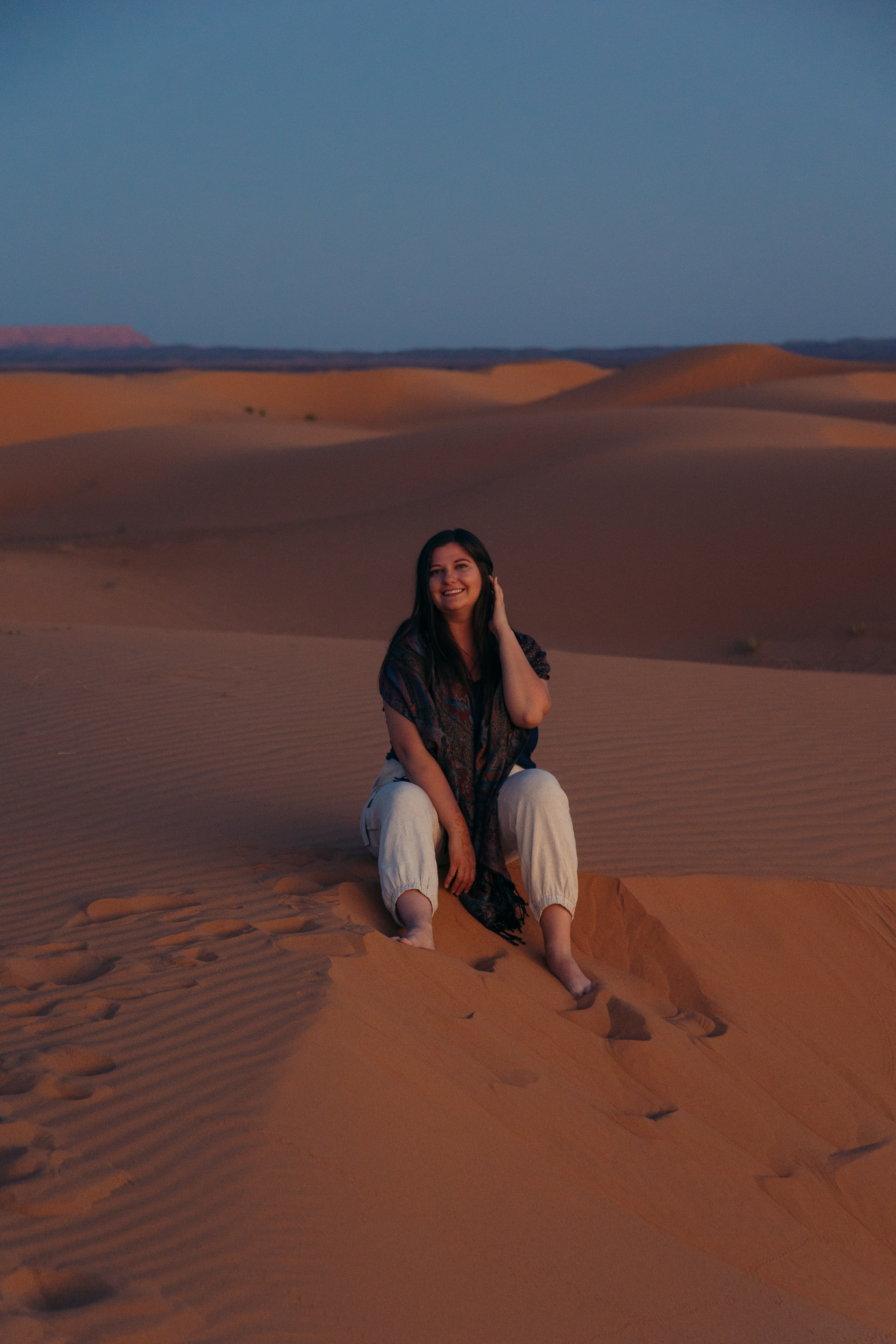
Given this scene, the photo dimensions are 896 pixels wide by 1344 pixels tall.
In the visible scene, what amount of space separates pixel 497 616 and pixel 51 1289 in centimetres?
276

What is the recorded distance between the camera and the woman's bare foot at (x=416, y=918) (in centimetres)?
409

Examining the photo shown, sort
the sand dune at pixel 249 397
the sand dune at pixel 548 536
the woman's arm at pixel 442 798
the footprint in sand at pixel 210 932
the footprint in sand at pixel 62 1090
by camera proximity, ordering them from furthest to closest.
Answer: the sand dune at pixel 249 397 < the sand dune at pixel 548 536 < the woman's arm at pixel 442 798 < the footprint in sand at pixel 210 932 < the footprint in sand at pixel 62 1090

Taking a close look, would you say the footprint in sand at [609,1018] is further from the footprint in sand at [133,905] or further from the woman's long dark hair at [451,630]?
the footprint in sand at [133,905]

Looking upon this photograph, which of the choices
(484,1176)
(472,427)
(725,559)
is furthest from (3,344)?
(484,1176)

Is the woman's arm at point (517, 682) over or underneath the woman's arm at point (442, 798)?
over

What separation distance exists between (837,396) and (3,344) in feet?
546

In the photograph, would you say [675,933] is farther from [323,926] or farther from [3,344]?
[3,344]

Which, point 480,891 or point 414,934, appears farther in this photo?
point 480,891

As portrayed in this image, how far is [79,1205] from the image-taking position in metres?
2.56

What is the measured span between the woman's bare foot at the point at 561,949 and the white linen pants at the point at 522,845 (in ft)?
0.08

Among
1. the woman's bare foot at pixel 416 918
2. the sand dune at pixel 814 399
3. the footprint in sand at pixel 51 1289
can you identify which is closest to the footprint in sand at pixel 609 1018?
the woman's bare foot at pixel 416 918

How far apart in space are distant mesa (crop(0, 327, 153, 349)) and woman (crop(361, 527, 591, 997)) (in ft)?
594

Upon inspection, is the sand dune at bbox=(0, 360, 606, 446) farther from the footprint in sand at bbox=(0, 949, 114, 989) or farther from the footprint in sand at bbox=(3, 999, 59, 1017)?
the footprint in sand at bbox=(3, 999, 59, 1017)

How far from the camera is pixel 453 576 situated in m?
4.45
